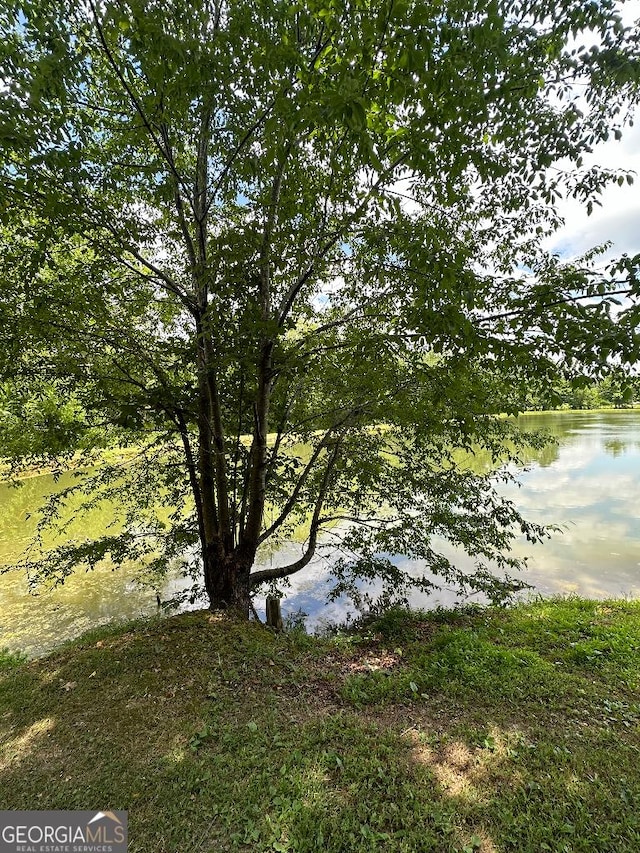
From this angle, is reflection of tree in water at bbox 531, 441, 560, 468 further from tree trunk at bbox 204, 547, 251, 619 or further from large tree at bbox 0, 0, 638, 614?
tree trunk at bbox 204, 547, 251, 619

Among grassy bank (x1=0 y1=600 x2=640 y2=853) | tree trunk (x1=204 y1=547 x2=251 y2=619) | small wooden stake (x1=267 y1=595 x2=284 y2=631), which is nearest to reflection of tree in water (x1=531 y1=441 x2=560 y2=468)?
grassy bank (x1=0 y1=600 x2=640 y2=853)

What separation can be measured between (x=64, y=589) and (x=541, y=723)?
7.66 meters

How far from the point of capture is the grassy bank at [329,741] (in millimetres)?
1905

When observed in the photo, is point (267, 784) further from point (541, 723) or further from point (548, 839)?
point (541, 723)

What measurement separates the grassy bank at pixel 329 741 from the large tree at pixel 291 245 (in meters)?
1.25

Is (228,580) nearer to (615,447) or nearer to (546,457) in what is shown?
(546,457)

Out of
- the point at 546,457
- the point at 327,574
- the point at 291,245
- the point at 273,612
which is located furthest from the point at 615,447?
the point at 291,245

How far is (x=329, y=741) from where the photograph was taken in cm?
249

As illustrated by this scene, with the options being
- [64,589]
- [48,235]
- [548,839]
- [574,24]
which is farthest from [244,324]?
[64,589]

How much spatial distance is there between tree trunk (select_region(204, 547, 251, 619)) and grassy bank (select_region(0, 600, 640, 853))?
0.60 meters

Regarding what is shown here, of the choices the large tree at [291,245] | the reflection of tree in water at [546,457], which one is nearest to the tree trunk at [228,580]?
the large tree at [291,245]

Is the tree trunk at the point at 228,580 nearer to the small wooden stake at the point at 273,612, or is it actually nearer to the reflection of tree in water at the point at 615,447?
the small wooden stake at the point at 273,612

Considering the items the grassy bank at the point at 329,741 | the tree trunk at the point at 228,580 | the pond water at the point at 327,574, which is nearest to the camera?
the grassy bank at the point at 329,741

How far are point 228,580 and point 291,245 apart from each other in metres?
3.68
